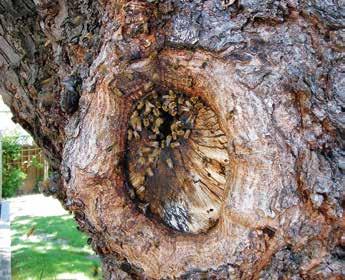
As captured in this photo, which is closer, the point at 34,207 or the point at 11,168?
the point at 34,207

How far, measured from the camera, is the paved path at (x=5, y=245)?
6899mm

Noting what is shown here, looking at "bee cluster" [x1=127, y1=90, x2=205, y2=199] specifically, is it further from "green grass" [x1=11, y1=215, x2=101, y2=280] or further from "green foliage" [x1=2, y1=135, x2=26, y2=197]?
"green foliage" [x1=2, y1=135, x2=26, y2=197]

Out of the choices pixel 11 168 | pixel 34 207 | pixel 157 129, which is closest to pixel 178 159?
pixel 157 129

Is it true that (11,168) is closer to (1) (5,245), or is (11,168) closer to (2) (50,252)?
A: (1) (5,245)

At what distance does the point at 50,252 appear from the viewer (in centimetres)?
790

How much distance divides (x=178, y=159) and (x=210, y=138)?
→ 0.12m

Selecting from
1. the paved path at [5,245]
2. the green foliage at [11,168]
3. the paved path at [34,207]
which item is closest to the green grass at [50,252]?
the paved path at [5,245]

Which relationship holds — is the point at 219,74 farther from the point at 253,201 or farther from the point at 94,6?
the point at 94,6

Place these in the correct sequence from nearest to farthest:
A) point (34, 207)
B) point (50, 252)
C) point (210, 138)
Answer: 1. point (210, 138)
2. point (50, 252)
3. point (34, 207)

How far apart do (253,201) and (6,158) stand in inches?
534

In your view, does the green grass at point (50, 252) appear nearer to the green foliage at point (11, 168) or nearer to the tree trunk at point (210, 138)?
the green foliage at point (11, 168)

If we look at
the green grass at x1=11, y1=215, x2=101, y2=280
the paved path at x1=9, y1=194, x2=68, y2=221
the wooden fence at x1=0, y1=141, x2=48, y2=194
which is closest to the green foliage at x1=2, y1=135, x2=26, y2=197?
the wooden fence at x1=0, y1=141, x2=48, y2=194

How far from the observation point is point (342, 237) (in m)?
1.29

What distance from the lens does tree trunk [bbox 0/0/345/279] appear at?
128 cm
